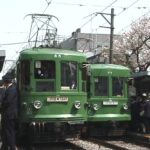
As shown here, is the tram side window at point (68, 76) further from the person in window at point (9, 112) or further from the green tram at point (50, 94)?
the person in window at point (9, 112)

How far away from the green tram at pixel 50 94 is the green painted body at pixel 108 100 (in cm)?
337

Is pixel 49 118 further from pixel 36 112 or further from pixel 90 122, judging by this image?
pixel 90 122

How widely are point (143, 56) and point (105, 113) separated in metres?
26.9

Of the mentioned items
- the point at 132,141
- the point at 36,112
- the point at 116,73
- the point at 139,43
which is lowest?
the point at 132,141

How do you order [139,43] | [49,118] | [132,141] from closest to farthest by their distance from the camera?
[49,118], [132,141], [139,43]

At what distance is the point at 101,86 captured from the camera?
20688mm

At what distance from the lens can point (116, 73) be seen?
20.6m

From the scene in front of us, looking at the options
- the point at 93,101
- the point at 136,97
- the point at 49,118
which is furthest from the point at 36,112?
the point at 136,97

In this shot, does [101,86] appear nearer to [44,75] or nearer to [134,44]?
[44,75]

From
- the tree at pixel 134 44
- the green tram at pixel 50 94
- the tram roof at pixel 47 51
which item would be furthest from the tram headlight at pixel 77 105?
the tree at pixel 134 44

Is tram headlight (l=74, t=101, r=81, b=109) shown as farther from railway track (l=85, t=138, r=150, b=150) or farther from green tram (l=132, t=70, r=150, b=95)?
green tram (l=132, t=70, r=150, b=95)

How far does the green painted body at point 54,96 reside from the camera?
16203 mm

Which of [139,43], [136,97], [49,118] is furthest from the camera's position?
[139,43]

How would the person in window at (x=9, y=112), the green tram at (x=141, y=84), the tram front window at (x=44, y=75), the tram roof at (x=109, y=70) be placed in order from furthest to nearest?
1. the green tram at (x=141, y=84)
2. the tram roof at (x=109, y=70)
3. the tram front window at (x=44, y=75)
4. the person in window at (x=9, y=112)
